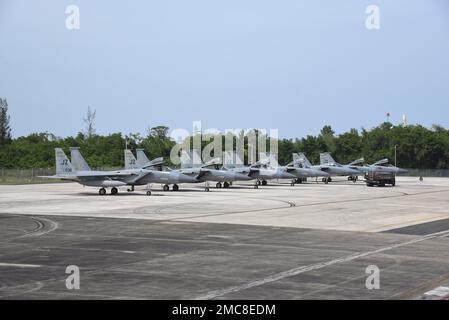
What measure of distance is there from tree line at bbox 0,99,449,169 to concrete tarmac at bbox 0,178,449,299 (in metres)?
72.3

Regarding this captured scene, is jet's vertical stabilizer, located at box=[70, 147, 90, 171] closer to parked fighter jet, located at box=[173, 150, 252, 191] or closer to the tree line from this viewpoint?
parked fighter jet, located at box=[173, 150, 252, 191]

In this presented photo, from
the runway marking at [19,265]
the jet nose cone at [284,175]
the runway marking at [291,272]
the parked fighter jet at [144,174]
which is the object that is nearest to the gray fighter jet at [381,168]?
the jet nose cone at [284,175]

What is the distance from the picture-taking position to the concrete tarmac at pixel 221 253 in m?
11.5

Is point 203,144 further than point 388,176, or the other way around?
point 203,144

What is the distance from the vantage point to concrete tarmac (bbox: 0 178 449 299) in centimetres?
1153

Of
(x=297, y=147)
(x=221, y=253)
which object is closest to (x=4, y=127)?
(x=297, y=147)

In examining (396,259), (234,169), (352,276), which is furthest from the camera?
(234,169)

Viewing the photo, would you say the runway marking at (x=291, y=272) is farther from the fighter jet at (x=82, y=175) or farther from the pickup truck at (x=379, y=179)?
the pickup truck at (x=379, y=179)

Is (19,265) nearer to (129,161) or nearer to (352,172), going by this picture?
(129,161)

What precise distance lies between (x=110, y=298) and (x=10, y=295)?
5.72 ft

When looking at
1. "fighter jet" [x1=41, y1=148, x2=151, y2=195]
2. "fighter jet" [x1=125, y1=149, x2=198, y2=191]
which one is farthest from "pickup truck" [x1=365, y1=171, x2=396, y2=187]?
"fighter jet" [x1=41, y1=148, x2=151, y2=195]

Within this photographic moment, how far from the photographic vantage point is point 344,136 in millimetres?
128000
